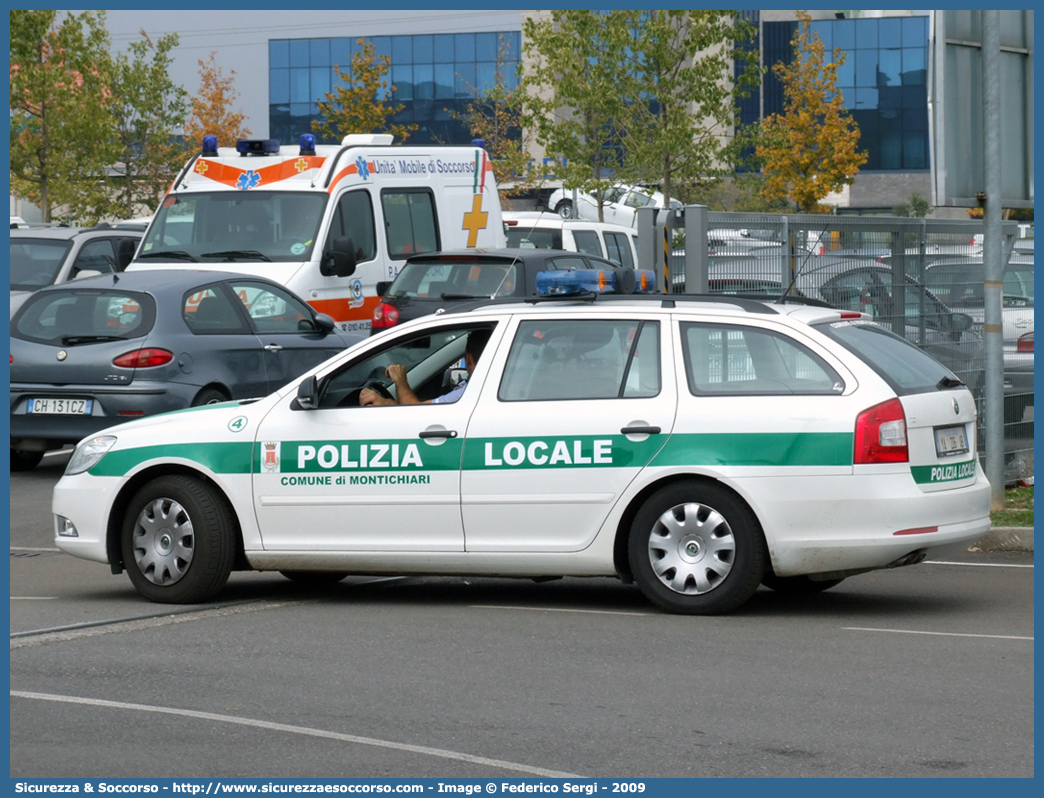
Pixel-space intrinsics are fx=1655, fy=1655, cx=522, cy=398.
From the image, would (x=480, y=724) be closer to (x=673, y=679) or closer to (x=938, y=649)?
(x=673, y=679)

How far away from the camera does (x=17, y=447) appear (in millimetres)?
14125

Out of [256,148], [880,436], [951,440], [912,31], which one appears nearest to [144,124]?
[256,148]

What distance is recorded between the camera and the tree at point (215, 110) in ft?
170

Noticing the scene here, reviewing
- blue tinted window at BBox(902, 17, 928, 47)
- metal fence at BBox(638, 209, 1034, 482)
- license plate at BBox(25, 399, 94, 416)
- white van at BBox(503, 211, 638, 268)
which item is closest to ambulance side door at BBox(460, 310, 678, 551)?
metal fence at BBox(638, 209, 1034, 482)

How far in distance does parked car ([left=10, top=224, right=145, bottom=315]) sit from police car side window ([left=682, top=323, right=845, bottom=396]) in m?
12.0

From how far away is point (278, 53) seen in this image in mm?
72625

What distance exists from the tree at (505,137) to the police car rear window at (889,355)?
2604cm

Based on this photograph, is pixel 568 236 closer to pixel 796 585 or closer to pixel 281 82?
pixel 796 585

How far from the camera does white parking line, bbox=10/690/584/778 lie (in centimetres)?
531

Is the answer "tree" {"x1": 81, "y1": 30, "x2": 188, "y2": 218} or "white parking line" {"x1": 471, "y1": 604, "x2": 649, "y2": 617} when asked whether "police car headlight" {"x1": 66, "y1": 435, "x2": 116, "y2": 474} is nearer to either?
"white parking line" {"x1": 471, "y1": 604, "x2": 649, "y2": 617}

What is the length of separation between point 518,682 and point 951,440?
8.93ft

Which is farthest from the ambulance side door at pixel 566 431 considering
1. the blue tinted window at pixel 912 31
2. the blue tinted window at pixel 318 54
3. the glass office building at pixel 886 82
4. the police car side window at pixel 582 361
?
the blue tinted window at pixel 912 31
